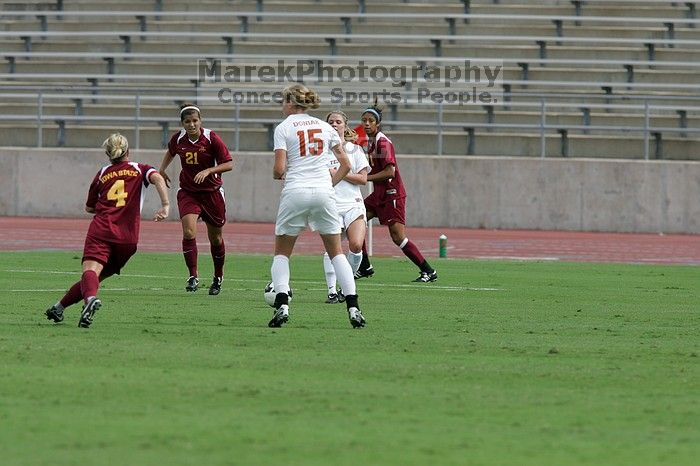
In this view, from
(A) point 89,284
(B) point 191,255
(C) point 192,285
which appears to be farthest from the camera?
(B) point 191,255

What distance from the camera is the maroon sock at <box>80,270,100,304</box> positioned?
10.9 m

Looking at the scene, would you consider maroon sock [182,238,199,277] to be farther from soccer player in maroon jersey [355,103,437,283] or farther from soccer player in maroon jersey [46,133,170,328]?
soccer player in maroon jersey [46,133,170,328]

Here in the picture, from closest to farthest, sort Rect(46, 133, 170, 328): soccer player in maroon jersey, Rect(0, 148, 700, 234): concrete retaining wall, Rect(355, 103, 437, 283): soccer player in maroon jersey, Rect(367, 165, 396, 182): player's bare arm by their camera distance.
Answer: Rect(46, 133, 170, 328): soccer player in maroon jersey, Rect(355, 103, 437, 283): soccer player in maroon jersey, Rect(367, 165, 396, 182): player's bare arm, Rect(0, 148, 700, 234): concrete retaining wall

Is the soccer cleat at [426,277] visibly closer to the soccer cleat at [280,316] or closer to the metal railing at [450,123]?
the soccer cleat at [280,316]

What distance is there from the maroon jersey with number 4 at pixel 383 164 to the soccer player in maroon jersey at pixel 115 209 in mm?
5816

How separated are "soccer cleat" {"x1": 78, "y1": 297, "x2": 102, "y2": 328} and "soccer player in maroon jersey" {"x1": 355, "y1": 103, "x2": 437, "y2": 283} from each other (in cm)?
564

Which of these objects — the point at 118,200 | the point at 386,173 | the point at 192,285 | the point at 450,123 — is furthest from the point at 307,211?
the point at 450,123

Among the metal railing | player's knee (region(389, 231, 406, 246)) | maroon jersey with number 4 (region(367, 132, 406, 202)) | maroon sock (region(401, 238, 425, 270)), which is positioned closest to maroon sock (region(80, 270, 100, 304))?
maroon jersey with number 4 (region(367, 132, 406, 202))

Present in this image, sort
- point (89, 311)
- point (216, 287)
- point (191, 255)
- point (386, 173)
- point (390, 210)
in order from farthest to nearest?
point (390, 210)
point (386, 173)
point (191, 255)
point (216, 287)
point (89, 311)

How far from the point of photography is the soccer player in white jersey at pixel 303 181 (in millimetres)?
11148

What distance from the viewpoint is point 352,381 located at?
324 inches

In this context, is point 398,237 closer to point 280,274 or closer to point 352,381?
point 280,274

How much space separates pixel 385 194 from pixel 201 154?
3.12m

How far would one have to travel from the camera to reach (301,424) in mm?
6805
